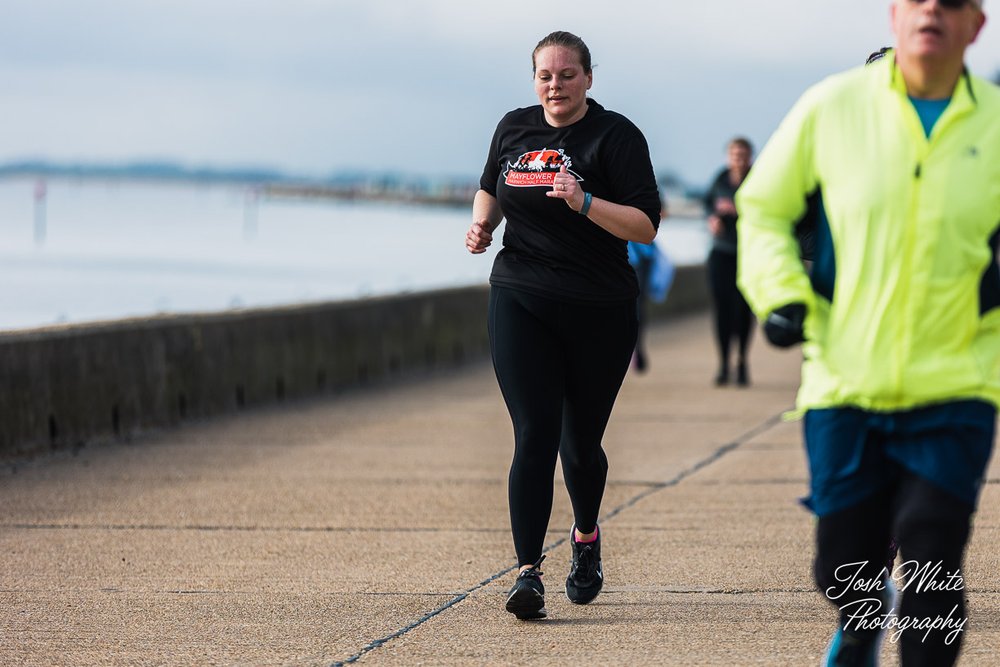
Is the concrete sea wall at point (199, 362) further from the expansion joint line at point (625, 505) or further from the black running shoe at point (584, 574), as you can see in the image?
the black running shoe at point (584, 574)

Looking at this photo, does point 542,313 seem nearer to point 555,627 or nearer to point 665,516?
point 555,627

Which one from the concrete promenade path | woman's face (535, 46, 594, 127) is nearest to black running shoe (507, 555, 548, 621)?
the concrete promenade path

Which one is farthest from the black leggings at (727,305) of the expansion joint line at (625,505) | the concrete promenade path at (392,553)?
the concrete promenade path at (392,553)

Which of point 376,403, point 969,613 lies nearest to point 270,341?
point 376,403

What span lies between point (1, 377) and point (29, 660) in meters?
4.33

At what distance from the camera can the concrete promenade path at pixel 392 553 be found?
530cm

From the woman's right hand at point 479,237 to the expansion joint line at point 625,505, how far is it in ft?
3.91

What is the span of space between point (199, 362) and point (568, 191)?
654 cm

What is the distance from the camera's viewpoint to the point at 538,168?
5.67m

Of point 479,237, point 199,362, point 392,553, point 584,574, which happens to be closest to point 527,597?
point 584,574

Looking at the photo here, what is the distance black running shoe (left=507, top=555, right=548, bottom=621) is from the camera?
218 inches

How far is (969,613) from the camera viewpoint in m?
5.62

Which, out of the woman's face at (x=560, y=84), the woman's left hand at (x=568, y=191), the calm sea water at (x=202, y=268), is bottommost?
the calm sea water at (x=202, y=268)

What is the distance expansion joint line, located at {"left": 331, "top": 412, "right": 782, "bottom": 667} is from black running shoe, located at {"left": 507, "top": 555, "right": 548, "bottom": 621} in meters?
0.29
